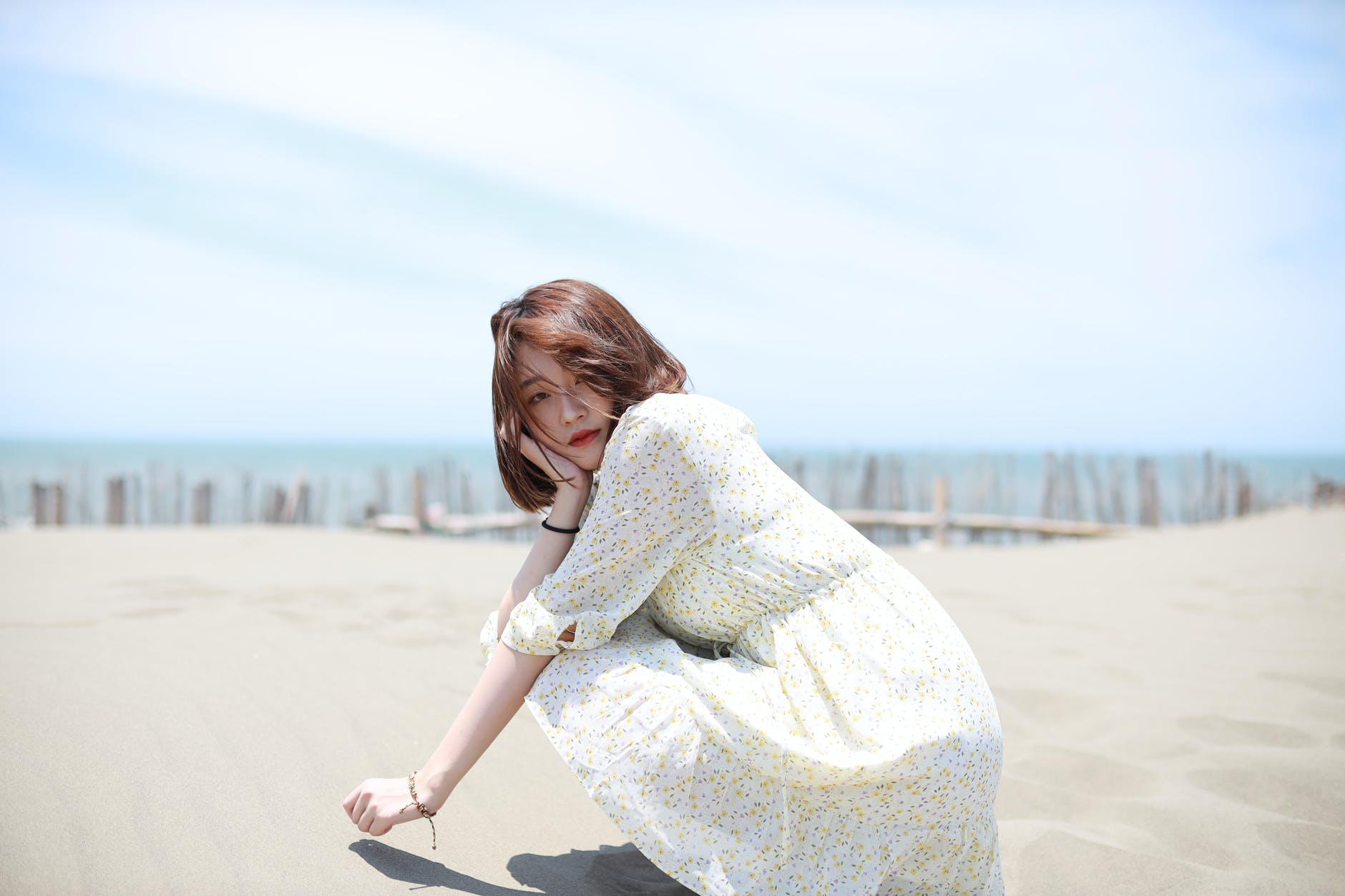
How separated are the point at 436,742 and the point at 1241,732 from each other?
265 centimetres

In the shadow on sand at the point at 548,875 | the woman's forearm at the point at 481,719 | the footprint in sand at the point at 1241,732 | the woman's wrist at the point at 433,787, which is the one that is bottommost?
the footprint in sand at the point at 1241,732

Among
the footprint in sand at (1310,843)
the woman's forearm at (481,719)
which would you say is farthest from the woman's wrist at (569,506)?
the footprint in sand at (1310,843)

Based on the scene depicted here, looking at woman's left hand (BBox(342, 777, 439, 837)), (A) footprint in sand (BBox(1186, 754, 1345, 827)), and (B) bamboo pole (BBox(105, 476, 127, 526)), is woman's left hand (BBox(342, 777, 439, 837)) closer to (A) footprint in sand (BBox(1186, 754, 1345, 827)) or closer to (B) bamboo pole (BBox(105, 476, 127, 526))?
(A) footprint in sand (BBox(1186, 754, 1345, 827))

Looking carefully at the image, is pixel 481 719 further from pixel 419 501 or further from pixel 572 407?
pixel 419 501

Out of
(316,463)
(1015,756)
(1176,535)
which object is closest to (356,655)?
(1015,756)

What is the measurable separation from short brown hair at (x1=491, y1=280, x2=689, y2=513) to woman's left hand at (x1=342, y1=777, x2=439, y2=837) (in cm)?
72

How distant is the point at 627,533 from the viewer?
5.90ft

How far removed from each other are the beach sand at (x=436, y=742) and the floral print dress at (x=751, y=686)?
454mm

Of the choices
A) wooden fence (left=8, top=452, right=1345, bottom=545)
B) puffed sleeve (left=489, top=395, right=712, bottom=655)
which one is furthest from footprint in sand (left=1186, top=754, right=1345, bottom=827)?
wooden fence (left=8, top=452, right=1345, bottom=545)

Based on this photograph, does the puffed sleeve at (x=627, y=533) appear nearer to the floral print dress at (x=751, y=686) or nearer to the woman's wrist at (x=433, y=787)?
the floral print dress at (x=751, y=686)

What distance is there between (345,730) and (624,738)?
52.8 inches

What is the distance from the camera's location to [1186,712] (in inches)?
133

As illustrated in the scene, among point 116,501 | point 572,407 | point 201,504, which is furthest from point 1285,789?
point 116,501

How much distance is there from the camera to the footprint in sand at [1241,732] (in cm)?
308
